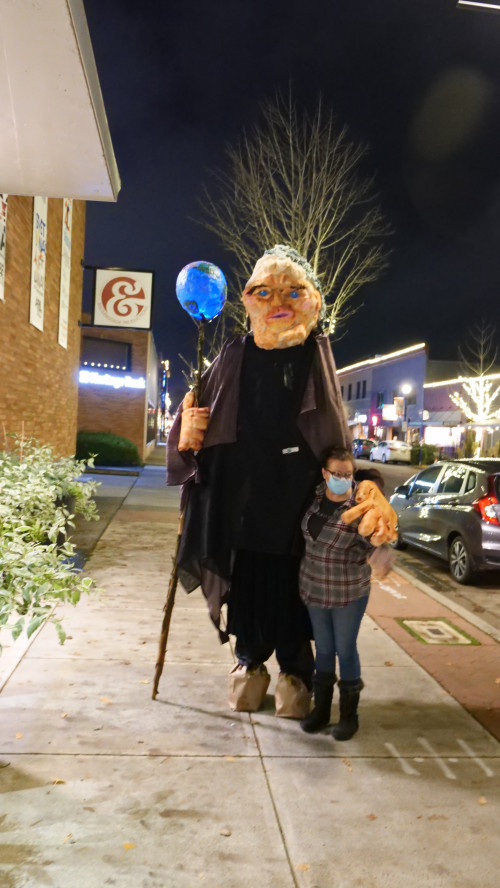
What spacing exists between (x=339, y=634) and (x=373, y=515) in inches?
25.7

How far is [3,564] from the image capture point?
113 inches

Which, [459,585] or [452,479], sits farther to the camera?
[452,479]

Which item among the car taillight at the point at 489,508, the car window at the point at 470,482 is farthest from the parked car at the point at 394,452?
the car taillight at the point at 489,508

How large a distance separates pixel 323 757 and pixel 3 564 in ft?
5.83

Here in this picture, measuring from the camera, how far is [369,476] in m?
3.51

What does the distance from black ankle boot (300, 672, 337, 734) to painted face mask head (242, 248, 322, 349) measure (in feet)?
5.88

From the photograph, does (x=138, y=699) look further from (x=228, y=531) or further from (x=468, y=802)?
(x=468, y=802)

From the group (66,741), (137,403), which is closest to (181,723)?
(66,741)

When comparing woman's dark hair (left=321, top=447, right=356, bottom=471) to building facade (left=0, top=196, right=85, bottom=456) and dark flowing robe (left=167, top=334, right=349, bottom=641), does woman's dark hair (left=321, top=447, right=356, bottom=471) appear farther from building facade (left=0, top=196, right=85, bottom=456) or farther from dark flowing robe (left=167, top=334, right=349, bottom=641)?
building facade (left=0, top=196, right=85, bottom=456)

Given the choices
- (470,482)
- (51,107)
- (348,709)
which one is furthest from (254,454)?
(470,482)

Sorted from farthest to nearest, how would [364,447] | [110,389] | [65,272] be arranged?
[364,447], [110,389], [65,272]

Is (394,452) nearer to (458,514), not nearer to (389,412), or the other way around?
(389,412)

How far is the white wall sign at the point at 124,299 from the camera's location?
11.6 meters

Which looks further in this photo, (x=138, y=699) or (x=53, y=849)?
(x=138, y=699)
